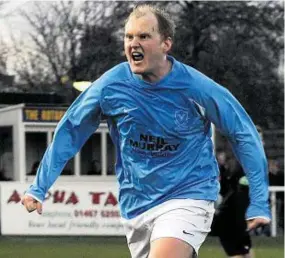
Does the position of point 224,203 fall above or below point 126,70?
below

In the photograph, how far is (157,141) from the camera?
5.43m

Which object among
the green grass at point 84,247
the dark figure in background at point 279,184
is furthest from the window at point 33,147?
the dark figure in background at point 279,184

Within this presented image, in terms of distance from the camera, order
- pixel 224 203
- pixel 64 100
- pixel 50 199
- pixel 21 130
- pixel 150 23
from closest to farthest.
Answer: pixel 150 23 < pixel 224 203 < pixel 50 199 < pixel 21 130 < pixel 64 100

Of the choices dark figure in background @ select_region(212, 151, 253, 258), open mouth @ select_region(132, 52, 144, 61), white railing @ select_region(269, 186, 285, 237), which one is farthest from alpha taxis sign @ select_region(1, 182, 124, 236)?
open mouth @ select_region(132, 52, 144, 61)

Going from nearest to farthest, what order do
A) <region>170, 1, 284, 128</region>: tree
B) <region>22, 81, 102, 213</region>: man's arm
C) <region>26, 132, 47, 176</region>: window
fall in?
<region>22, 81, 102, 213</region>: man's arm < <region>26, 132, 47, 176</region>: window < <region>170, 1, 284, 128</region>: tree

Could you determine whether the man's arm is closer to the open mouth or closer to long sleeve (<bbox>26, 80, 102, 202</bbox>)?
long sleeve (<bbox>26, 80, 102, 202</bbox>)

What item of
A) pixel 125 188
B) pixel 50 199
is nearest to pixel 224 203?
pixel 125 188

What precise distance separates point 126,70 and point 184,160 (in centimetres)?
63

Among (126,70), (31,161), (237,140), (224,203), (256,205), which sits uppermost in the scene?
(126,70)

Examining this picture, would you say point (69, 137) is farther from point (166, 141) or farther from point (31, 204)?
point (166, 141)

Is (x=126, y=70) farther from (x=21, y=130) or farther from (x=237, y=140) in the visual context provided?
(x=21, y=130)

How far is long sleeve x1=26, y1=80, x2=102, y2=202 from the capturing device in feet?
18.4

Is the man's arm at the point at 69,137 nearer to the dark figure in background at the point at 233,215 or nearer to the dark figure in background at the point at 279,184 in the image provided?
the dark figure in background at the point at 233,215

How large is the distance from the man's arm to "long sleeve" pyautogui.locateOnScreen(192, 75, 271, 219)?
2.10 feet
